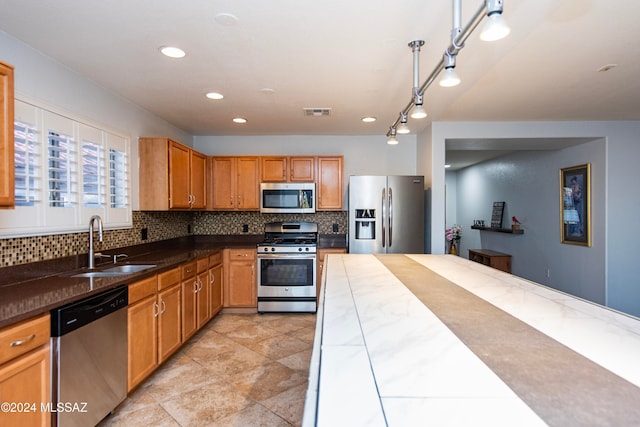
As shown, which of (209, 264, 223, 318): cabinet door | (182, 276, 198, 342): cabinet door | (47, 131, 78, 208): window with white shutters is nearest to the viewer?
(47, 131, 78, 208): window with white shutters

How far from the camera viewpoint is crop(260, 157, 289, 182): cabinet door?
14.6 feet

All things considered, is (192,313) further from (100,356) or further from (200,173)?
(200,173)

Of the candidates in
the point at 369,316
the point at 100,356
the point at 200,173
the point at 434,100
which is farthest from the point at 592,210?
the point at 100,356

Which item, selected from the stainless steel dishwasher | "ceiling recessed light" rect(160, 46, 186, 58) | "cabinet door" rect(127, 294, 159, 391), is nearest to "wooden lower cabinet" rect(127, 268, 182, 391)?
"cabinet door" rect(127, 294, 159, 391)

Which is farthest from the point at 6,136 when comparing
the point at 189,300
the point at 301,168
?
the point at 301,168

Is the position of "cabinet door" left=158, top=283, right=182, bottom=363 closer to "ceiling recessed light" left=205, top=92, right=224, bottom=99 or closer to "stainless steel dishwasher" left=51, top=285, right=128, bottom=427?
"stainless steel dishwasher" left=51, top=285, right=128, bottom=427

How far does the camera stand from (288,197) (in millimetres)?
4371

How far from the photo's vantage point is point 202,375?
263 cm

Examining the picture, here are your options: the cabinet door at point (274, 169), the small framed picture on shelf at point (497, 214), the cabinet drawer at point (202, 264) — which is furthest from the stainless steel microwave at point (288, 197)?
the small framed picture on shelf at point (497, 214)

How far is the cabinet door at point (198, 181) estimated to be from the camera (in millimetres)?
3953

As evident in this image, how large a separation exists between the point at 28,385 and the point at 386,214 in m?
3.39

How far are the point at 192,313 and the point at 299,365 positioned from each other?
1.18 meters

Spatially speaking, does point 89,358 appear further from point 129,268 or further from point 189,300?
point 189,300

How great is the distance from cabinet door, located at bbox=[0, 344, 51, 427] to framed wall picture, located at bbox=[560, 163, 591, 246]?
5384mm
